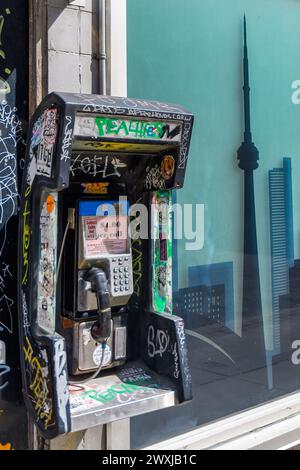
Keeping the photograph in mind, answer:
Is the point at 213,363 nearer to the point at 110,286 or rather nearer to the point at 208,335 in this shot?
the point at 208,335

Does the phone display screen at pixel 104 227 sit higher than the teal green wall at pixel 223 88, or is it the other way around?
the teal green wall at pixel 223 88

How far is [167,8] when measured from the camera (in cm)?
375

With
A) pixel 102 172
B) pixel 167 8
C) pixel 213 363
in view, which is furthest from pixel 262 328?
pixel 167 8

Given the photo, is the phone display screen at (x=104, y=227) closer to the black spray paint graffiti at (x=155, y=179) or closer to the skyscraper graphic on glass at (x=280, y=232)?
the black spray paint graffiti at (x=155, y=179)

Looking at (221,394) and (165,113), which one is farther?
(221,394)

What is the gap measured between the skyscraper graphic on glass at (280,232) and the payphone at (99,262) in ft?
5.37

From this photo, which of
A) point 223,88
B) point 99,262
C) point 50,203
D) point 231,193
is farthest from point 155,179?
point 223,88

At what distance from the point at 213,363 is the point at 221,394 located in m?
0.24

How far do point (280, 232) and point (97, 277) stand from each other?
2.18 m

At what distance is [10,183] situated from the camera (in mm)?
3078

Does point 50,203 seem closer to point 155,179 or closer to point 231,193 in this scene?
point 155,179

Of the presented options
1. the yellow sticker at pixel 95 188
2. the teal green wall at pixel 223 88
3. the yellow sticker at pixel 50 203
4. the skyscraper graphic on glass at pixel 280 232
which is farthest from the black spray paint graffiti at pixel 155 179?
the skyscraper graphic on glass at pixel 280 232

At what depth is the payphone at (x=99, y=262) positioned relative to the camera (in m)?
2.55

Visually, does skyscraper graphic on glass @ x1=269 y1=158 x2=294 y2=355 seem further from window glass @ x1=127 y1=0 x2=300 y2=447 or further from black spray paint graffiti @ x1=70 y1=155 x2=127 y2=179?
black spray paint graffiti @ x1=70 y1=155 x2=127 y2=179
